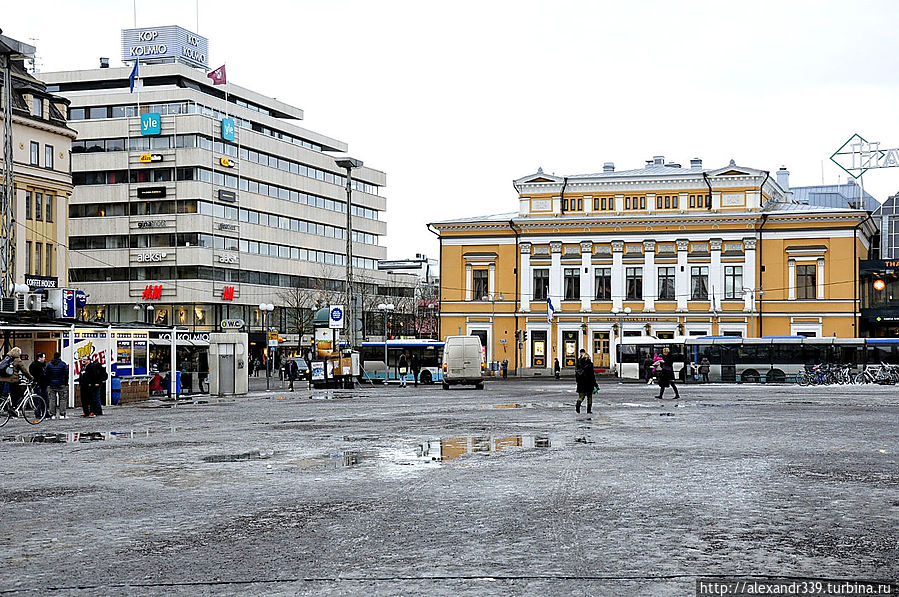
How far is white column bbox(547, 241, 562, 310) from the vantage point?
275ft

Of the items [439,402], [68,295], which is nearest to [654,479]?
[439,402]

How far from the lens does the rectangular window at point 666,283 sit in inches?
3231

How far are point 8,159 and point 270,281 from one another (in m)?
65.5

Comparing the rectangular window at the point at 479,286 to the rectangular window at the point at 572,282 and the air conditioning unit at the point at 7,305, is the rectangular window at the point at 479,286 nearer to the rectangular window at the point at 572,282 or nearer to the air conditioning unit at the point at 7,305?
the rectangular window at the point at 572,282

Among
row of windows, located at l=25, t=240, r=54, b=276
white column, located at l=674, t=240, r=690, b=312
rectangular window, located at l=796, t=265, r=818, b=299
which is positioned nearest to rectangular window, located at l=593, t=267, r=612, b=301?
white column, located at l=674, t=240, r=690, b=312

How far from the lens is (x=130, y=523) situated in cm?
1138

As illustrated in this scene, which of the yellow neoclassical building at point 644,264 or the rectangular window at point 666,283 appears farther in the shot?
the rectangular window at point 666,283

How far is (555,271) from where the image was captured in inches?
3310

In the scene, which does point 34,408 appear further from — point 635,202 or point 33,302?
point 635,202

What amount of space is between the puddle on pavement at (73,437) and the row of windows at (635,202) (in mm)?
62019

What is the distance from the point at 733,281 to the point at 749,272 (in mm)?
1417

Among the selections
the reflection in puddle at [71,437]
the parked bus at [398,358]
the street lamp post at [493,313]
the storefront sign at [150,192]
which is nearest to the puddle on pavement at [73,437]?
the reflection in puddle at [71,437]

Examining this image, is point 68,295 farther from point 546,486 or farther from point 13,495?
point 546,486

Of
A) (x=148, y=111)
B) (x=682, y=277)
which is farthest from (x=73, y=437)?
(x=148, y=111)
